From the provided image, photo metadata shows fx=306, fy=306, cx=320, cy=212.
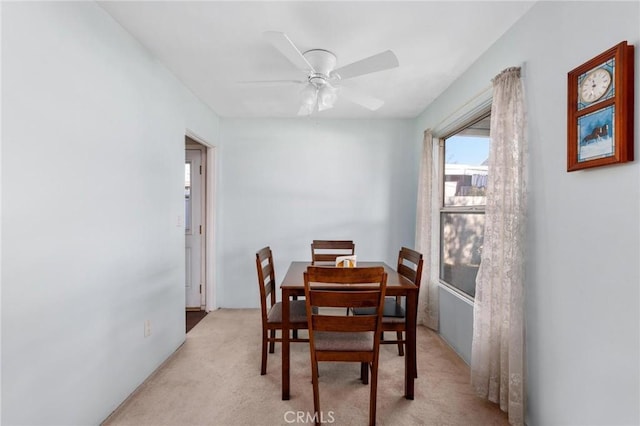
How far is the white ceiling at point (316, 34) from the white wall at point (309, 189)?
1.06 m

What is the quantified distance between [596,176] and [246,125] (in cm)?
348

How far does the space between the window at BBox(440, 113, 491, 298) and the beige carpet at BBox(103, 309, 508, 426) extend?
759 mm

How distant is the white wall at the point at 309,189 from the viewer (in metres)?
3.89

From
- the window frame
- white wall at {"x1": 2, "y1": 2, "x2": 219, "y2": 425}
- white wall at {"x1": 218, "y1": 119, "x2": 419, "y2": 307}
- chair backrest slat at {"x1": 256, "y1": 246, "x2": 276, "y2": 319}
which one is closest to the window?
the window frame

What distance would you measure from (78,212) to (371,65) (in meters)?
1.83

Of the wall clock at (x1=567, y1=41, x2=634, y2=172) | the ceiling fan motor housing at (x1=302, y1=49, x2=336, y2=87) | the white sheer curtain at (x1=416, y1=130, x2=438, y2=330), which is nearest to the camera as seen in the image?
the wall clock at (x1=567, y1=41, x2=634, y2=172)

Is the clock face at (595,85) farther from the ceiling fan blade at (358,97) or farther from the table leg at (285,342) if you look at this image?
the table leg at (285,342)

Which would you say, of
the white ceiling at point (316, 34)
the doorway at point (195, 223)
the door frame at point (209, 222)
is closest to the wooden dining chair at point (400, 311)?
the white ceiling at point (316, 34)

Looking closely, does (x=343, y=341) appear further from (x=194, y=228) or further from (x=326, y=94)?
(x=194, y=228)

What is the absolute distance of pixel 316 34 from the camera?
1.97m

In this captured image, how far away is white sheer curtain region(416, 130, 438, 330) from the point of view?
10.6 ft

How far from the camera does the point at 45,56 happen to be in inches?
56.3

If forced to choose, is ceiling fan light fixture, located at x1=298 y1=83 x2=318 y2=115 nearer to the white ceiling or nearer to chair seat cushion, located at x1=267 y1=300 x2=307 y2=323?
the white ceiling

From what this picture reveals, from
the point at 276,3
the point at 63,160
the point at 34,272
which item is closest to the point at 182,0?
the point at 276,3
